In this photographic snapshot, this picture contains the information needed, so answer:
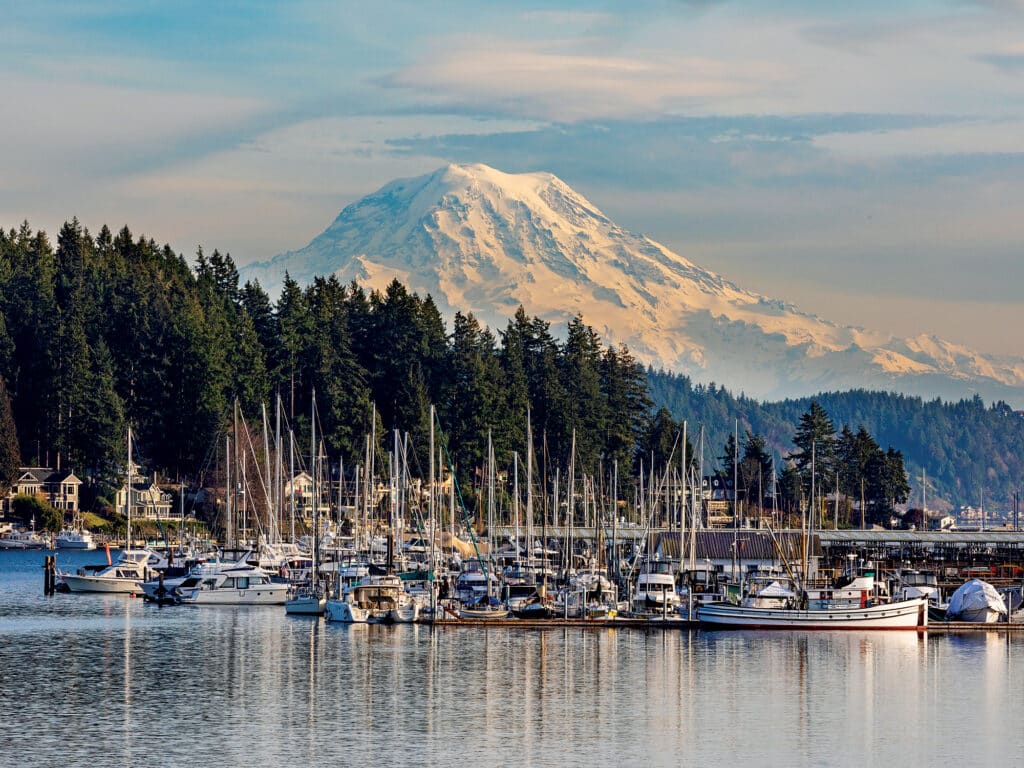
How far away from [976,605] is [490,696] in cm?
3807

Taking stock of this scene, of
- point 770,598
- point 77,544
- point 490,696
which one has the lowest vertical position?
point 490,696

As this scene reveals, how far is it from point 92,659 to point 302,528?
251 feet

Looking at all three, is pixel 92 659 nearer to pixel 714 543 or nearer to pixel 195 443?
pixel 714 543

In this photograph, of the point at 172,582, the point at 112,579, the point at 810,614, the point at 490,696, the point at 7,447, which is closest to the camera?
the point at 490,696

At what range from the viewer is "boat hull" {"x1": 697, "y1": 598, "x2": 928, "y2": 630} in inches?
3558

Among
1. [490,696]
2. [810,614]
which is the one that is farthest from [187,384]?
[490,696]

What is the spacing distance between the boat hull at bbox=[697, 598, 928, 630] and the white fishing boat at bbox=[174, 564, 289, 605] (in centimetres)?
2637

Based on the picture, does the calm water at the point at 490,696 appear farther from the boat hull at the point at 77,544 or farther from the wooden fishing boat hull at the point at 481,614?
the boat hull at the point at 77,544

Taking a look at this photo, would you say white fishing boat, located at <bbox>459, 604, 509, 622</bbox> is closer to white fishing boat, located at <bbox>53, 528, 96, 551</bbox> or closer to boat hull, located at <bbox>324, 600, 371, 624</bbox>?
boat hull, located at <bbox>324, 600, 371, 624</bbox>

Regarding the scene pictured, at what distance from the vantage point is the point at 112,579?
11225 cm

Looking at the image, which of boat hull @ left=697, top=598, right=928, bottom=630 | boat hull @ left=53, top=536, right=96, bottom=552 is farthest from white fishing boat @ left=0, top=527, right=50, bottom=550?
boat hull @ left=697, top=598, right=928, bottom=630

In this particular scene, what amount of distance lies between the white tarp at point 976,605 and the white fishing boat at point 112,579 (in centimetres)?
4946

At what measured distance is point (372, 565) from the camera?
10862 cm

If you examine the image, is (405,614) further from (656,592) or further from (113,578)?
(113,578)
